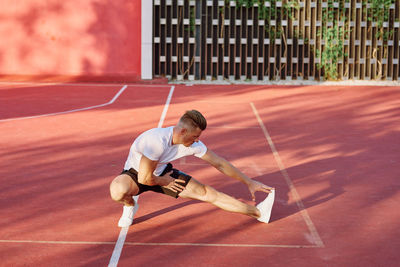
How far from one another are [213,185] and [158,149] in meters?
2.00

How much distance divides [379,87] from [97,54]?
24.0 ft

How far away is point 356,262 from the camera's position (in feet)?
15.4

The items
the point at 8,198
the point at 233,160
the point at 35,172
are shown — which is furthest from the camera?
the point at 233,160

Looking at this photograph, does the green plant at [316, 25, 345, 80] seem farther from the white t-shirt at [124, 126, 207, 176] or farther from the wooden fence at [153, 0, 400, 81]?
the white t-shirt at [124, 126, 207, 176]

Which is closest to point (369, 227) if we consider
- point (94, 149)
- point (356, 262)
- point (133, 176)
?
point (356, 262)

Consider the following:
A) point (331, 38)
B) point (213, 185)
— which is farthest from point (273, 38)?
point (213, 185)

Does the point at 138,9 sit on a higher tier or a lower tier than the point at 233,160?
higher

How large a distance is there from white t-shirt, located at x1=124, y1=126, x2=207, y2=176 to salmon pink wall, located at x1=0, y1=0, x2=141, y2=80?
39.0 feet

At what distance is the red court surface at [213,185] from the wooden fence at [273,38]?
3.96 metres

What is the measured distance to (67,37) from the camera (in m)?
16.9

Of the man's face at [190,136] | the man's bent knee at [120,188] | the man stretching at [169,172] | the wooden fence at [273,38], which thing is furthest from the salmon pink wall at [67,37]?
the man's face at [190,136]

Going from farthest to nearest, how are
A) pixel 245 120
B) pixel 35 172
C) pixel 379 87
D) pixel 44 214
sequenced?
1. pixel 379 87
2. pixel 245 120
3. pixel 35 172
4. pixel 44 214

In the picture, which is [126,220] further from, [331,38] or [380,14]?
[380,14]

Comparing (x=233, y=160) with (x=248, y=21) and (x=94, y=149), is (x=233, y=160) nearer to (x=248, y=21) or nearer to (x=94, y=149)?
(x=94, y=149)
